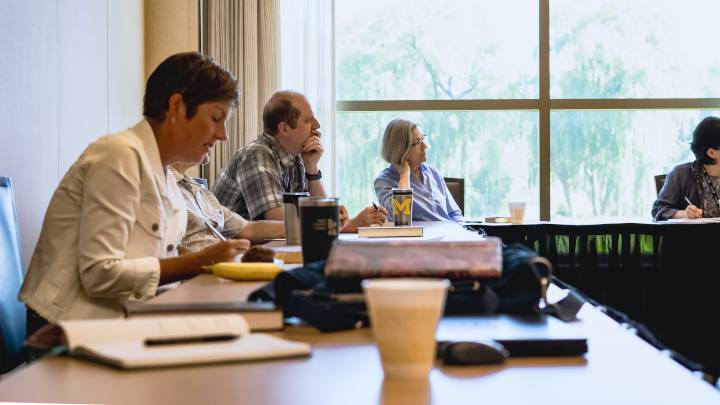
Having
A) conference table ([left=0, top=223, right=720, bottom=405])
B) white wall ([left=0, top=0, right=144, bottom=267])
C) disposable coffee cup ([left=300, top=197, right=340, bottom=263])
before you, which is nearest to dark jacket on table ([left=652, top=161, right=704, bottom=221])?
white wall ([left=0, top=0, right=144, bottom=267])

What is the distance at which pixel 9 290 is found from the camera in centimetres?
180

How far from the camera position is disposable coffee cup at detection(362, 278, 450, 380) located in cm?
85

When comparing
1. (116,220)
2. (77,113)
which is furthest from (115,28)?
(116,220)

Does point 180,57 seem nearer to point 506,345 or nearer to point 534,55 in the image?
point 506,345

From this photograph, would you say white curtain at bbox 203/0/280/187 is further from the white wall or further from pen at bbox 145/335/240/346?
pen at bbox 145/335/240/346

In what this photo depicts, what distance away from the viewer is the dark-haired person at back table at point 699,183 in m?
4.68

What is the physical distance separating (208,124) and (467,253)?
117 centimetres

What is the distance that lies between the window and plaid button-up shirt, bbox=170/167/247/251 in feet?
8.40

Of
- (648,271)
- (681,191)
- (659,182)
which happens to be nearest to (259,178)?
(648,271)

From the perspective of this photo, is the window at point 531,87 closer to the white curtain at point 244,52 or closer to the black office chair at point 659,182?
the white curtain at point 244,52

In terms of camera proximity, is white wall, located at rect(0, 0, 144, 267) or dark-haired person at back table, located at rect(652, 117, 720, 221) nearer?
white wall, located at rect(0, 0, 144, 267)

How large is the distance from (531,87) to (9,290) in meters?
4.28

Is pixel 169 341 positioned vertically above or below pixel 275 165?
below

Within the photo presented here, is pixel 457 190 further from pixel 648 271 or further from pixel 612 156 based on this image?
pixel 648 271
